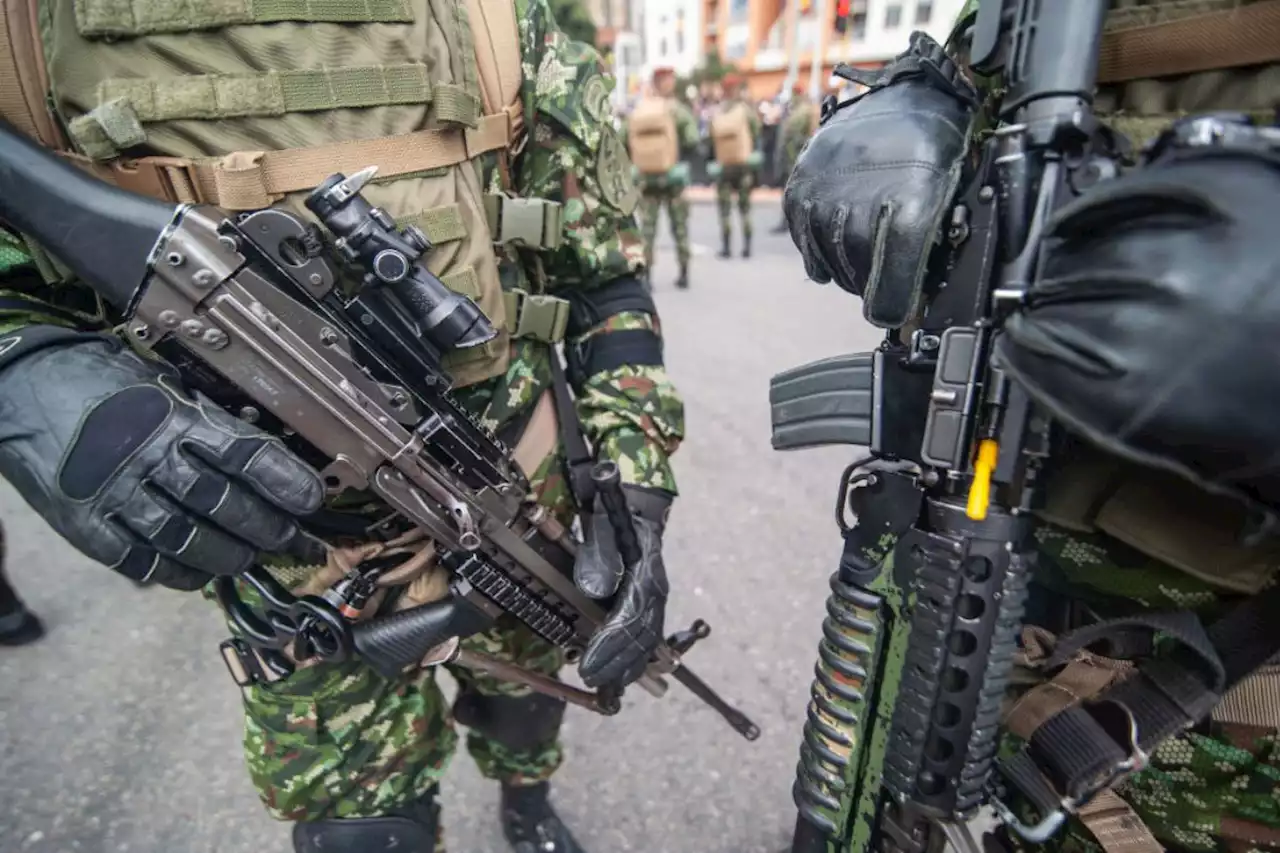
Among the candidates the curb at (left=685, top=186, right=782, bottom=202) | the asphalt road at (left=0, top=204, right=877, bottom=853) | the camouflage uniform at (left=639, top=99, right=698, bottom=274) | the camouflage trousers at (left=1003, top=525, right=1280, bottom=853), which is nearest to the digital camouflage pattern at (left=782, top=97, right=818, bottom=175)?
the camouflage uniform at (left=639, top=99, right=698, bottom=274)

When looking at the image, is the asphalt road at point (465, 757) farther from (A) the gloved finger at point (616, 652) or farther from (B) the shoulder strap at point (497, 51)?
(B) the shoulder strap at point (497, 51)

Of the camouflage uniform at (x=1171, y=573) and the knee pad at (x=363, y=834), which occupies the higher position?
the camouflage uniform at (x=1171, y=573)

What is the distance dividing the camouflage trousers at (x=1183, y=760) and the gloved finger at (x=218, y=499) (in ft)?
2.72

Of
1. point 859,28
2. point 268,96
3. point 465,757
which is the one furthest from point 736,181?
point 859,28

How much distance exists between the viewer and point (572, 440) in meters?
1.20

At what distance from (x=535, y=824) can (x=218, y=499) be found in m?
1.03

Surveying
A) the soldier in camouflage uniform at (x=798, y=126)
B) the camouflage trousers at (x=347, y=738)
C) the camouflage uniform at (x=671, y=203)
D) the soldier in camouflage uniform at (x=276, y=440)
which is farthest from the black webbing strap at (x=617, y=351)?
the soldier in camouflage uniform at (x=798, y=126)

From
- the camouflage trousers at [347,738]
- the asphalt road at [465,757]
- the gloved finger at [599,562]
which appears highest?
the gloved finger at [599,562]

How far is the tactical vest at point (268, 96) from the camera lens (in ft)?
2.66

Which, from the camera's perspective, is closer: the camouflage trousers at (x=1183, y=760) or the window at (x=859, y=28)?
the camouflage trousers at (x=1183, y=760)

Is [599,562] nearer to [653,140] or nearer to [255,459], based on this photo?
[255,459]

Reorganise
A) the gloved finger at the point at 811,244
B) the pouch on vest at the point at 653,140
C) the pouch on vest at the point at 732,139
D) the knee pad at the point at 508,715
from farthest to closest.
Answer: the pouch on vest at the point at 732,139
the pouch on vest at the point at 653,140
the knee pad at the point at 508,715
the gloved finger at the point at 811,244

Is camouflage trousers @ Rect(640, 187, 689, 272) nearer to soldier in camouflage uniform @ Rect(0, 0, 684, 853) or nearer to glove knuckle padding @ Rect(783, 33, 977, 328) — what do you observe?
soldier in camouflage uniform @ Rect(0, 0, 684, 853)

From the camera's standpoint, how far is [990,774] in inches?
32.0
